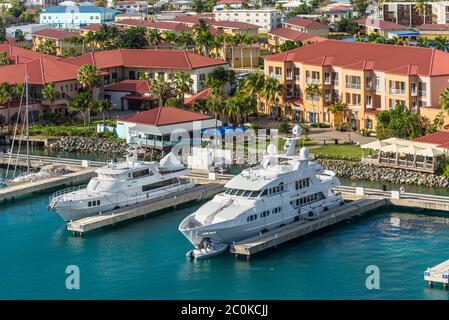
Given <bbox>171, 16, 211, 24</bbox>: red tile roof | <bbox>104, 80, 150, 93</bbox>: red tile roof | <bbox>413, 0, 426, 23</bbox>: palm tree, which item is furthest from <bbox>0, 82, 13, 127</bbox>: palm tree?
<bbox>413, 0, 426, 23</bbox>: palm tree

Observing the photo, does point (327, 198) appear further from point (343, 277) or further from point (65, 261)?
point (65, 261)

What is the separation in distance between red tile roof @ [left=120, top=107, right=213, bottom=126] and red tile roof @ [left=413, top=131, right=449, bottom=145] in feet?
69.1

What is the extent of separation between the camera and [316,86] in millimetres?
97062

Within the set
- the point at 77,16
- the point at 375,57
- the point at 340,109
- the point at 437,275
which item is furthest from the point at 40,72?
the point at 77,16

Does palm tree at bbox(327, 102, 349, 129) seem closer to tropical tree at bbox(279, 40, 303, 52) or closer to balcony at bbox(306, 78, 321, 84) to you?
balcony at bbox(306, 78, 321, 84)

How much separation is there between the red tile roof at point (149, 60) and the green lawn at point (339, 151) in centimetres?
2830

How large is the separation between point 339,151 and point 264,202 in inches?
939

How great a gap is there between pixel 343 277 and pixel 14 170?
38812mm

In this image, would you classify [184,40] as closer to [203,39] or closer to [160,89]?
[203,39]

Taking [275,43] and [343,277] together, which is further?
[275,43]

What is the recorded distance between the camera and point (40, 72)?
356 feet

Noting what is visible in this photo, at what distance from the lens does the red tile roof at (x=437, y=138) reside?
263ft

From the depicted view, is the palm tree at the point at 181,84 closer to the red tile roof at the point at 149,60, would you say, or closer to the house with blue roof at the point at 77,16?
the red tile roof at the point at 149,60
